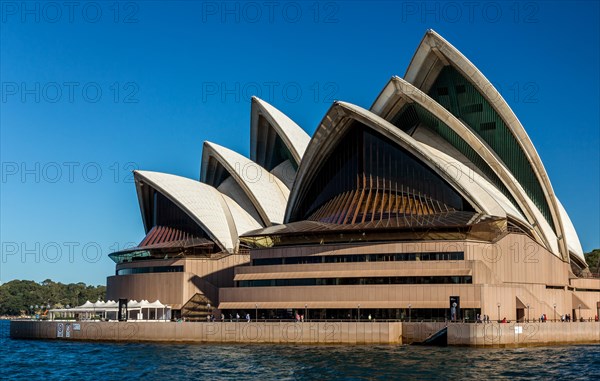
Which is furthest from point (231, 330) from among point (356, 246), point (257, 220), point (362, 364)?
point (257, 220)

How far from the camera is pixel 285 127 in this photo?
89438 mm

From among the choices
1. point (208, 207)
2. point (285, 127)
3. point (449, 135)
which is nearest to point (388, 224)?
point (449, 135)

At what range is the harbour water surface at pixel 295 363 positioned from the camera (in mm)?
44156

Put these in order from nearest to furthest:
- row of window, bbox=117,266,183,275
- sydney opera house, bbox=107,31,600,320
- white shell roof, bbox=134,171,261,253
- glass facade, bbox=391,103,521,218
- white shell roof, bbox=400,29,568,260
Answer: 1. sydney opera house, bbox=107,31,600,320
2. white shell roof, bbox=400,29,568,260
3. glass facade, bbox=391,103,521,218
4. row of window, bbox=117,266,183,275
5. white shell roof, bbox=134,171,261,253

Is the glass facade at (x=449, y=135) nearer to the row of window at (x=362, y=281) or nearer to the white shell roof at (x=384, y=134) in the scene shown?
the white shell roof at (x=384, y=134)

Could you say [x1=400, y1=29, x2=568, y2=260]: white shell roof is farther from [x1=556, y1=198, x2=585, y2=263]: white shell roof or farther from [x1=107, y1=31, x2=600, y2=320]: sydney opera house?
[x1=556, y1=198, x2=585, y2=263]: white shell roof

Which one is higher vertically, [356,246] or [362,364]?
[356,246]

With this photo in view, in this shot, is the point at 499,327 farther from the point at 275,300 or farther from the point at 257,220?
the point at 257,220

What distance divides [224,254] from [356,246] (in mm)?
19966

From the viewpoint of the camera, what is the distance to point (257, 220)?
295 ft

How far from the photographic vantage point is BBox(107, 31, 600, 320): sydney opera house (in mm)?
66938

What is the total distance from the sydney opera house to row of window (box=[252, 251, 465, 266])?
0.34 feet

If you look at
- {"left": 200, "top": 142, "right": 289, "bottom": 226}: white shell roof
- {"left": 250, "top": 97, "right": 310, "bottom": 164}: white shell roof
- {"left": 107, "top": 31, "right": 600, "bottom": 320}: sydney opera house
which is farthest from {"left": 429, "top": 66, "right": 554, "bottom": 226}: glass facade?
{"left": 200, "top": 142, "right": 289, "bottom": 226}: white shell roof

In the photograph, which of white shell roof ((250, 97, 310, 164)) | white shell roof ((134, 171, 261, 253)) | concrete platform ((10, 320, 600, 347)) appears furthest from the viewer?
white shell roof ((250, 97, 310, 164))
